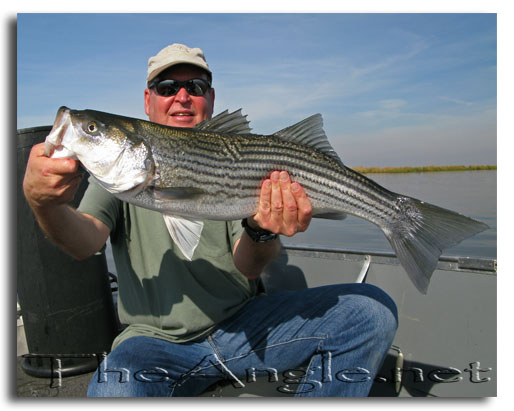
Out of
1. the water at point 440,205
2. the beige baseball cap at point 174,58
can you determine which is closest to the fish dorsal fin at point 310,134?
the beige baseball cap at point 174,58

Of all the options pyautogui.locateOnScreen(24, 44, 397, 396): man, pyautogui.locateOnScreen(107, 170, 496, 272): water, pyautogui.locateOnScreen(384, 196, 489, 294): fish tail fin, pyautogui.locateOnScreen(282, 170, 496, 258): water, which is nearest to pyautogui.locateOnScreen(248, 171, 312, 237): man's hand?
pyautogui.locateOnScreen(24, 44, 397, 396): man

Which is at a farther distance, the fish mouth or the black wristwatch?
the black wristwatch

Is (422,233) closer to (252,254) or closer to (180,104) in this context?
(252,254)

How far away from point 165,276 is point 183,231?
0.55m

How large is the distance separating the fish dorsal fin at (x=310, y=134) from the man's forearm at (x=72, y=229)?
1238 mm

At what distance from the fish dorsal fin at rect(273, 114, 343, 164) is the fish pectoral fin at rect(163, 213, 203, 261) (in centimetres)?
75

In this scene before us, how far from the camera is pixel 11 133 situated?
3.33 meters

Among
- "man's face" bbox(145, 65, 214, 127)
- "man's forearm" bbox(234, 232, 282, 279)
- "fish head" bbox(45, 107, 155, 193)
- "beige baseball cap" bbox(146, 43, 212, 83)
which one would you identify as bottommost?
"man's forearm" bbox(234, 232, 282, 279)

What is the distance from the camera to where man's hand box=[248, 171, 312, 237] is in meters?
2.38

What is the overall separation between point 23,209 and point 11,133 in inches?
24.2

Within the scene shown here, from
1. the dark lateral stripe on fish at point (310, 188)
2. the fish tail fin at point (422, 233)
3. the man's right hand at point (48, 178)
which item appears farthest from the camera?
the fish tail fin at point (422, 233)

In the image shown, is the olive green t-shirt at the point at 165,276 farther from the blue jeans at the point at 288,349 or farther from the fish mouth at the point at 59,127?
the fish mouth at the point at 59,127

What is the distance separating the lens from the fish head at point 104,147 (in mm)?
2240

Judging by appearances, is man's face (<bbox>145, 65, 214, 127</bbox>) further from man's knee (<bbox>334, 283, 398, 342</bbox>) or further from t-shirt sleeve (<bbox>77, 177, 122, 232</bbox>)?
man's knee (<bbox>334, 283, 398, 342</bbox>)
